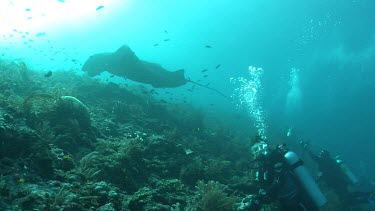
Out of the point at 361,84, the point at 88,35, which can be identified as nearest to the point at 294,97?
the point at 361,84

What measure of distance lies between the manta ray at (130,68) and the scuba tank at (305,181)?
13.6 metres

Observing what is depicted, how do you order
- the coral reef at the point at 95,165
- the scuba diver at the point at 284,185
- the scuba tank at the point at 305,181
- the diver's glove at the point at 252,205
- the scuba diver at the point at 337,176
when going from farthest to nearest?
the scuba diver at the point at 337,176 → the scuba tank at the point at 305,181 → the scuba diver at the point at 284,185 → the diver's glove at the point at 252,205 → the coral reef at the point at 95,165

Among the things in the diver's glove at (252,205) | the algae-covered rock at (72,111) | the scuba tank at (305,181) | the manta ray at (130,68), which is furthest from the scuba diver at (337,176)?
the manta ray at (130,68)

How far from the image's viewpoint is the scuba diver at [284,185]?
718 cm

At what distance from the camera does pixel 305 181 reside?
7891 millimetres

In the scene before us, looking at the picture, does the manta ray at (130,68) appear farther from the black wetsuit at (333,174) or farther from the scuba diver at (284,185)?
the scuba diver at (284,185)

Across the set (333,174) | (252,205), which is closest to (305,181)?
(252,205)

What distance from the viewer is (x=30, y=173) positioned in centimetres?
568

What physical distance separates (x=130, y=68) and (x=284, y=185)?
47.4 ft

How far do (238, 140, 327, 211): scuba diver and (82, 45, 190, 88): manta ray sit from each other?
12801mm

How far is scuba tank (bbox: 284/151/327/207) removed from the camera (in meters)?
7.77

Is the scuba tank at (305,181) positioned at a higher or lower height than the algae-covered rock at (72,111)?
lower

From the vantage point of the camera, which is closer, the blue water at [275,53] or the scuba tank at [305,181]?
the scuba tank at [305,181]

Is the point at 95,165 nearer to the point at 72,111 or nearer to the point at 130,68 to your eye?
the point at 72,111
